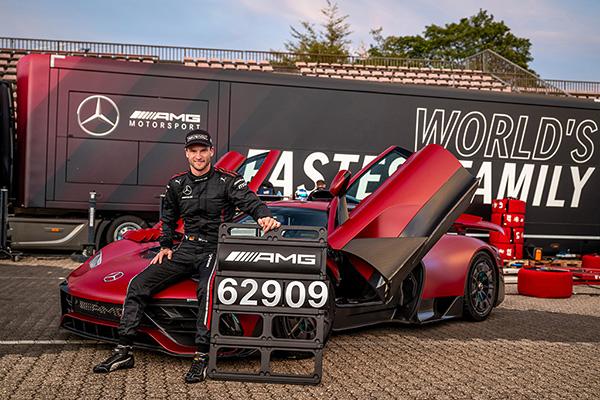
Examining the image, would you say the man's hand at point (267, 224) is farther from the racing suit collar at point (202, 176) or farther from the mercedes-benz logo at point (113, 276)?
the mercedes-benz logo at point (113, 276)

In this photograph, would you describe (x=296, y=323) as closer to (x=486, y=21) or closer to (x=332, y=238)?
(x=332, y=238)

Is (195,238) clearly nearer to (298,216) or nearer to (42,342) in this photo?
(298,216)

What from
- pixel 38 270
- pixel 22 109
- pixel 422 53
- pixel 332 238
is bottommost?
pixel 38 270

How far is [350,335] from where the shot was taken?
20.1ft

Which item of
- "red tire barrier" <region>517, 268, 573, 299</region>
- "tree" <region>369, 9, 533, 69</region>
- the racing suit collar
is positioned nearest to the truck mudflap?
the racing suit collar

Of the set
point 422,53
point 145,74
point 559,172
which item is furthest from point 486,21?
point 145,74

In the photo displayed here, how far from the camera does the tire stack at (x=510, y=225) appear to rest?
1394cm

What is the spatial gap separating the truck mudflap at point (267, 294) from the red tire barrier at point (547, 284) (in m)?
5.56

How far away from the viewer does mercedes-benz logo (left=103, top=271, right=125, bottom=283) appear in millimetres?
5066

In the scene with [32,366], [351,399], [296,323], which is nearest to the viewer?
[351,399]

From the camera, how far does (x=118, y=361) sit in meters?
4.51

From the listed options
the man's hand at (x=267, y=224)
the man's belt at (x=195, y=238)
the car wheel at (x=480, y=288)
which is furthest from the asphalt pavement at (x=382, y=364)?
the man's hand at (x=267, y=224)

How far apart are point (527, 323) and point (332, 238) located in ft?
9.54

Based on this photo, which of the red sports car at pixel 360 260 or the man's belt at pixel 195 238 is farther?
the man's belt at pixel 195 238
